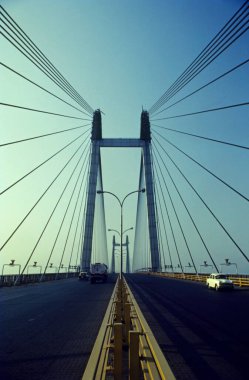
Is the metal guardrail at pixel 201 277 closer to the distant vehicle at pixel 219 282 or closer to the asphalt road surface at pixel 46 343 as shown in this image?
the distant vehicle at pixel 219 282

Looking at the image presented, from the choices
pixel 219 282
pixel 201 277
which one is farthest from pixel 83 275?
pixel 219 282

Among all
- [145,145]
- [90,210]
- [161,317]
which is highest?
[145,145]

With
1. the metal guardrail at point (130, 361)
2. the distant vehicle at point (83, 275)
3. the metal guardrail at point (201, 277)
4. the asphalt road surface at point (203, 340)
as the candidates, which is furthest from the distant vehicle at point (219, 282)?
the distant vehicle at point (83, 275)

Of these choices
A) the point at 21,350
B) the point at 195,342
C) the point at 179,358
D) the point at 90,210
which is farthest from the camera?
the point at 90,210

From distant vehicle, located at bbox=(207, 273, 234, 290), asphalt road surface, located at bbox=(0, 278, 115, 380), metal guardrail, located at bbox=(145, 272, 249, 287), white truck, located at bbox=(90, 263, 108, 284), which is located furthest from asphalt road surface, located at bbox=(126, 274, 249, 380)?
white truck, located at bbox=(90, 263, 108, 284)

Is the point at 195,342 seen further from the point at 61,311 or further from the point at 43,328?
the point at 61,311

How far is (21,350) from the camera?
8742 mm

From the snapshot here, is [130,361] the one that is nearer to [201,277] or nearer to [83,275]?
[201,277]

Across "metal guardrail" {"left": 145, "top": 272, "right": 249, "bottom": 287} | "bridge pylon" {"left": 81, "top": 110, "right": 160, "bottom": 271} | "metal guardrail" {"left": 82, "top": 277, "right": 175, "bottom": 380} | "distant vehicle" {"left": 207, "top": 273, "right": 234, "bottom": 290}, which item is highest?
"bridge pylon" {"left": 81, "top": 110, "right": 160, "bottom": 271}

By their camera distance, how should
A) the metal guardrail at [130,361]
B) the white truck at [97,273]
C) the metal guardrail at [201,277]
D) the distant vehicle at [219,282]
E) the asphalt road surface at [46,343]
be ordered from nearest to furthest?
the metal guardrail at [130,361]
the asphalt road surface at [46,343]
the distant vehicle at [219,282]
the metal guardrail at [201,277]
the white truck at [97,273]

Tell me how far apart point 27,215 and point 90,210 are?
24.7m

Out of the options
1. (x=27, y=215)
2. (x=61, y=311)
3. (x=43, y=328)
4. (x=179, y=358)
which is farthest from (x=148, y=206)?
(x=179, y=358)

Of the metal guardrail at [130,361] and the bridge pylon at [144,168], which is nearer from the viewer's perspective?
the metal guardrail at [130,361]

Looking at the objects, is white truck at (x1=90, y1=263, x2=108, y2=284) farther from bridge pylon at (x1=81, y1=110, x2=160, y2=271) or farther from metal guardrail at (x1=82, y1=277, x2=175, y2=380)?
metal guardrail at (x1=82, y1=277, x2=175, y2=380)
